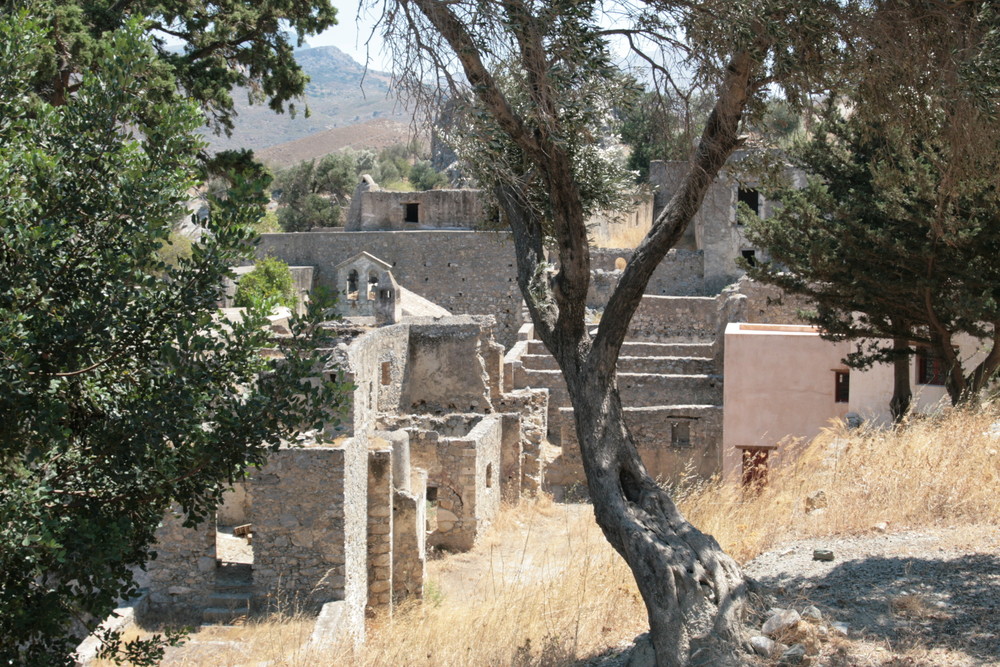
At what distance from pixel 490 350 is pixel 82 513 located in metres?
13.8

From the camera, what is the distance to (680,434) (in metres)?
17.2

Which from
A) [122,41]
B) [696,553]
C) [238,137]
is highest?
[238,137]

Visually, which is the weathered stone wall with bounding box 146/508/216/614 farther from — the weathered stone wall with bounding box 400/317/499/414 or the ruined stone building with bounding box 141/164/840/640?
the weathered stone wall with bounding box 400/317/499/414

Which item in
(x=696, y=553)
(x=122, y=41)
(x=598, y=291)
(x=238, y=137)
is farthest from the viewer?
(x=238, y=137)

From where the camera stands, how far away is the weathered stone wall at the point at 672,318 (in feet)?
85.9

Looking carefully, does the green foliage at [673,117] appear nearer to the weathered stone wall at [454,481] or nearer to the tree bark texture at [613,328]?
the tree bark texture at [613,328]

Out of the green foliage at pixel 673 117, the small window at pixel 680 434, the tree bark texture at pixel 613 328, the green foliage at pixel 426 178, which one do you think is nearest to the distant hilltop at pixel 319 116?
the green foliage at pixel 426 178

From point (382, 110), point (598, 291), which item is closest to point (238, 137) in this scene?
point (382, 110)

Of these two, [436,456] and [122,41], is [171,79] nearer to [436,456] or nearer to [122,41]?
[436,456]

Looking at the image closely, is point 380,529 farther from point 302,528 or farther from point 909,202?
point 909,202

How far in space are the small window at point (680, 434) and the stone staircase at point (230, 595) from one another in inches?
359

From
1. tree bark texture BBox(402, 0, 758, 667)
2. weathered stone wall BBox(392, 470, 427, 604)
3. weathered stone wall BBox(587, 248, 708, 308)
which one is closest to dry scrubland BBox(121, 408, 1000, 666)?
tree bark texture BBox(402, 0, 758, 667)

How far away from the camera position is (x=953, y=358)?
1127cm

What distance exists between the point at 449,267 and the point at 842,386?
2020 cm
